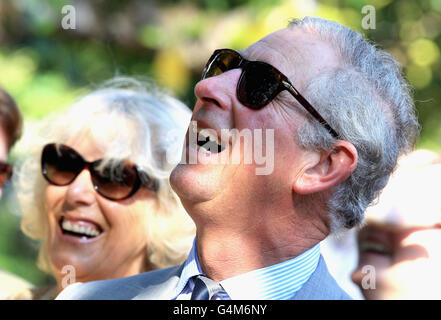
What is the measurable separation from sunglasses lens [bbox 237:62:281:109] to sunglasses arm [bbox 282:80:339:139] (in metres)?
0.04

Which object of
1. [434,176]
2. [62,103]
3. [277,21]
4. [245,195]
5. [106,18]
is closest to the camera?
[245,195]

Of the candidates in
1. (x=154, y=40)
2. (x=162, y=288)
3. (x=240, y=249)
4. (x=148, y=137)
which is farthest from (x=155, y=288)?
(x=154, y=40)

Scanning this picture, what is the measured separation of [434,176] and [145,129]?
1310mm

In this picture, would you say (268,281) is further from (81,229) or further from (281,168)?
(81,229)

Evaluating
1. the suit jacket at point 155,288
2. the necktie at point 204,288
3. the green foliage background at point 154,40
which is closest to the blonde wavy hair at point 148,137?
the suit jacket at point 155,288

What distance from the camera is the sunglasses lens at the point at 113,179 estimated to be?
270cm

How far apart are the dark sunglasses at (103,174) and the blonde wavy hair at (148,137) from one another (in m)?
0.04

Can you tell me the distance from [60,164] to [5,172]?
55cm

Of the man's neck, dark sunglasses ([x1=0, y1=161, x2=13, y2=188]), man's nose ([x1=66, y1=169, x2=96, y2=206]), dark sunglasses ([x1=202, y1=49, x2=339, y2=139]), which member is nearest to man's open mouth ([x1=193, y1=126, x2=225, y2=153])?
dark sunglasses ([x1=202, y1=49, x2=339, y2=139])

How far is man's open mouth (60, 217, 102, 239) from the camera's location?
2757 millimetres

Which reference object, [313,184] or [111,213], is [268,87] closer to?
[313,184]

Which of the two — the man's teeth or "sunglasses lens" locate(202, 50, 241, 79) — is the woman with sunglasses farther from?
"sunglasses lens" locate(202, 50, 241, 79)

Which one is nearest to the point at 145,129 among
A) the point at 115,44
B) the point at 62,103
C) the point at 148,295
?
the point at 148,295

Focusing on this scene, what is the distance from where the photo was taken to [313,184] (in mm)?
1850
